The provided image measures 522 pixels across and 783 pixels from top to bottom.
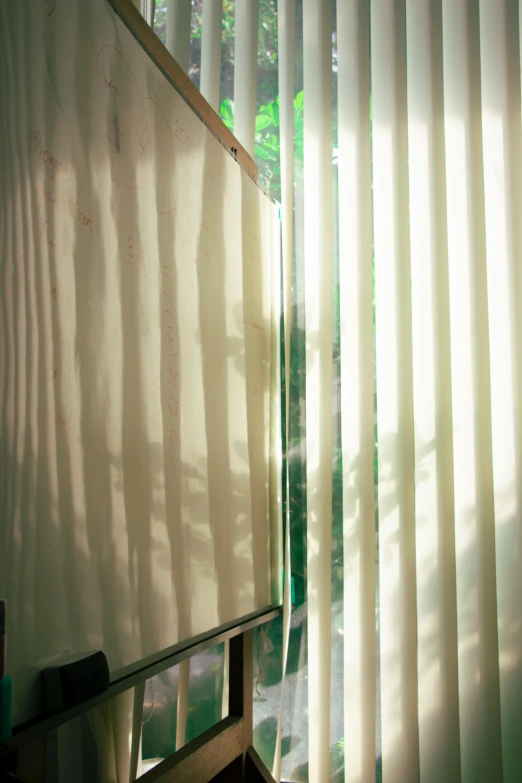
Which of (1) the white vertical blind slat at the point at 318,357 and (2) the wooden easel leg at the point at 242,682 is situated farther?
(1) the white vertical blind slat at the point at 318,357

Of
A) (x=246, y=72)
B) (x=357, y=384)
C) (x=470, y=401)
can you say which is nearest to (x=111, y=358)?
(x=357, y=384)

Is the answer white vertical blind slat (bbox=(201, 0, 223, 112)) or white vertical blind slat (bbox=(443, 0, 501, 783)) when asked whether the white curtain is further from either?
white vertical blind slat (bbox=(201, 0, 223, 112))

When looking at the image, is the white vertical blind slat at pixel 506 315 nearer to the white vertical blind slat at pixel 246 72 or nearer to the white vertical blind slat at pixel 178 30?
the white vertical blind slat at pixel 246 72

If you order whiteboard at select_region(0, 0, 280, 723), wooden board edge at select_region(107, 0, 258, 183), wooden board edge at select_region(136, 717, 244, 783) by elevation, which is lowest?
wooden board edge at select_region(136, 717, 244, 783)

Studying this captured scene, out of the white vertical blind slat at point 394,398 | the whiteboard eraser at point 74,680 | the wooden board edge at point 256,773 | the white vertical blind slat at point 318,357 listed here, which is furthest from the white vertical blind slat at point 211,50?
the wooden board edge at point 256,773

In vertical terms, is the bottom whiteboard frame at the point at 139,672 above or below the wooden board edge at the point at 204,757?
above

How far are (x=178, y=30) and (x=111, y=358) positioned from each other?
1.14 meters

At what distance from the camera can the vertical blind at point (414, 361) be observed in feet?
4.99

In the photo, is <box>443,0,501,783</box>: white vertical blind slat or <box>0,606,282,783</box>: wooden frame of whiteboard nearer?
<box>0,606,282,783</box>: wooden frame of whiteboard

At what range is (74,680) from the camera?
2.51ft

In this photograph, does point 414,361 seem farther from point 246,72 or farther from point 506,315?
point 246,72

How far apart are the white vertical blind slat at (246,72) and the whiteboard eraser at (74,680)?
129 centimetres

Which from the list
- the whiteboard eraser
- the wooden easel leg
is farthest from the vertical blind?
the whiteboard eraser

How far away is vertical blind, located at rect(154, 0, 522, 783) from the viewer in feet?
4.99
